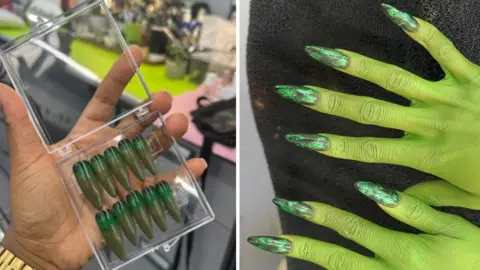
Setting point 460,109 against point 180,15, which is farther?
point 180,15

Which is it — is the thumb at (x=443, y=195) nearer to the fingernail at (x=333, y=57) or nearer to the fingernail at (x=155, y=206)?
the fingernail at (x=333, y=57)

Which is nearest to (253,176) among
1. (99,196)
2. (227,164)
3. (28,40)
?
(227,164)

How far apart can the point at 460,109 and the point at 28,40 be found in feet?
1.36

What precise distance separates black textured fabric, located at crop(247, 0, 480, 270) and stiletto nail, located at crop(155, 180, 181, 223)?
0.35 feet

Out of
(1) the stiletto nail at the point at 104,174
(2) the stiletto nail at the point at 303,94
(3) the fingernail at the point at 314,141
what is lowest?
(1) the stiletto nail at the point at 104,174

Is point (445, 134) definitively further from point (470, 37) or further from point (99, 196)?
point (99, 196)

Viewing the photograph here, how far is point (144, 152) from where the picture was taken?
1.51 ft

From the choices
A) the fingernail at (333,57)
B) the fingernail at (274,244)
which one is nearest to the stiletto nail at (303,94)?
the fingernail at (333,57)

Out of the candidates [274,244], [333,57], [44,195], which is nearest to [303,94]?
[333,57]

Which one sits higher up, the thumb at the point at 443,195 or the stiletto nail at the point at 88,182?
the thumb at the point at 443,195

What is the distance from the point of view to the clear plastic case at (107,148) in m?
0.45

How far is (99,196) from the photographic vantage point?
0.45 m

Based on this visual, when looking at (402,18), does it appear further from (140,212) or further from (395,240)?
(140,212)

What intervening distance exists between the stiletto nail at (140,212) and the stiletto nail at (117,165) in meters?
0.01
